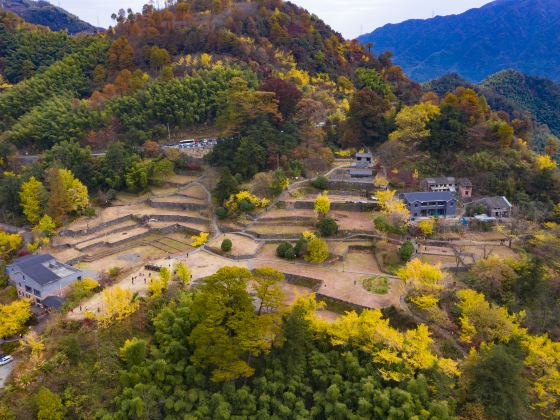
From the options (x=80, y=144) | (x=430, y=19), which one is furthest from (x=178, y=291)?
(x=430, y=19)

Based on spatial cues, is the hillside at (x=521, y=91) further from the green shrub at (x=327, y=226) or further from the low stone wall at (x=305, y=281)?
the low stone wall at (x=305, y=281)

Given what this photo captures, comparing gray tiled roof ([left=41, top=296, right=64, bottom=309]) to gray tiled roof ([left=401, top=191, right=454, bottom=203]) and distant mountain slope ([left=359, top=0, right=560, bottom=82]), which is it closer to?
gray tiled roof ([left=401, top=191, right=454, bottom=203])

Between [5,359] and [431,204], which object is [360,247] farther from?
[5,359]

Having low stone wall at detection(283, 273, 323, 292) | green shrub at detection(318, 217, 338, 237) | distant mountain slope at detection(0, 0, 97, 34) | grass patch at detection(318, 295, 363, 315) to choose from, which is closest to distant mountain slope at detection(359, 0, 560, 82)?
distant mountain slope at detection(0, 0, 97, 34)

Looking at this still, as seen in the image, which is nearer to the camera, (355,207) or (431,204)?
(431,204)

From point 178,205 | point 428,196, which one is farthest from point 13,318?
point 428,196

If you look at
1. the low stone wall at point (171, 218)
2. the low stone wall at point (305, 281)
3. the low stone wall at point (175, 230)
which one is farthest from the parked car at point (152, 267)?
the low stone wall at point (305, 281)
